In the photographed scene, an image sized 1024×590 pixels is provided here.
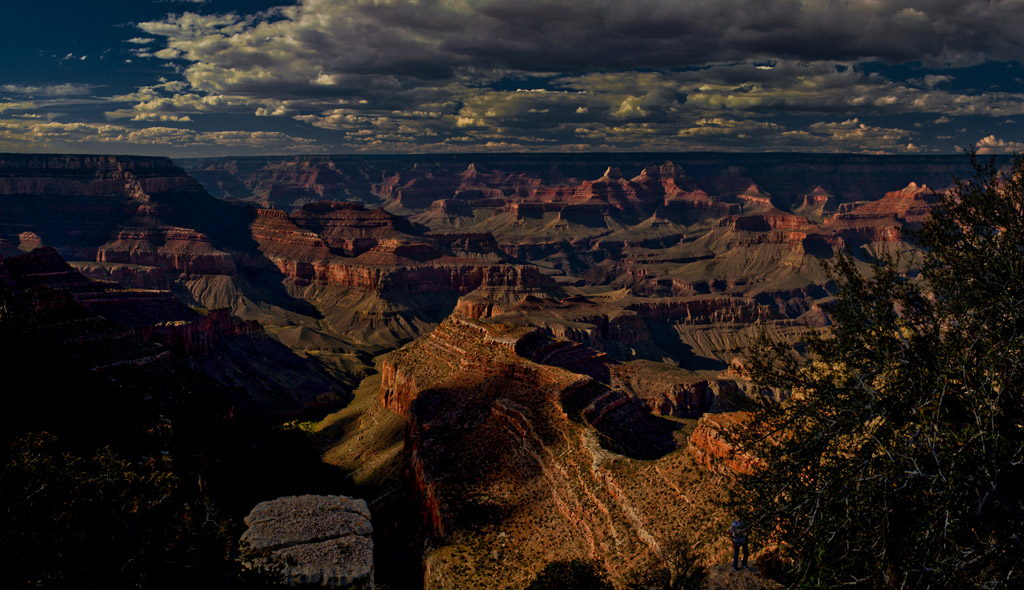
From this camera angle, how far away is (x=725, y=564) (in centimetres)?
3256

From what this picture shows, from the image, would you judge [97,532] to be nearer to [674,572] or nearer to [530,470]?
[674,572]

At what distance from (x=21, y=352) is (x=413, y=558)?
39.0 metres

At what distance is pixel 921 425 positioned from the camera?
2311cm

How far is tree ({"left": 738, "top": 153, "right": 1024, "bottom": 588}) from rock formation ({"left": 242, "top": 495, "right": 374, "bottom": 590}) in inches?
1070

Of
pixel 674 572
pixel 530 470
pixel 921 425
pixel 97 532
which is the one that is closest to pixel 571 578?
pixel 674 572

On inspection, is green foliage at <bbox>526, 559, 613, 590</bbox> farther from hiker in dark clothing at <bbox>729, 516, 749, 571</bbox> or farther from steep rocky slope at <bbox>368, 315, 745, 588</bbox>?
hiker in dark clothing at <bbox>729, 516, 749, 571</bbox>

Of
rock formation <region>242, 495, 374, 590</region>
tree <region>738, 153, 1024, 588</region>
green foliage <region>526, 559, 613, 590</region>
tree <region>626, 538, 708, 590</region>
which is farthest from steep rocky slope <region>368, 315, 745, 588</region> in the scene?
tree <region>738, 153, 1024, 588</region>

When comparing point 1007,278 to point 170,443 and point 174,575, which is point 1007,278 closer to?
point 174,575

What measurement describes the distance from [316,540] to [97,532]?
22650 mm

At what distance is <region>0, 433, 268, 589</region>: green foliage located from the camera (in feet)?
81.0

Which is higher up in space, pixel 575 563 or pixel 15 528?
pixel 15 528

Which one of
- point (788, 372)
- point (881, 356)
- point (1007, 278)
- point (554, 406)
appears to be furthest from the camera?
point (554, 406)

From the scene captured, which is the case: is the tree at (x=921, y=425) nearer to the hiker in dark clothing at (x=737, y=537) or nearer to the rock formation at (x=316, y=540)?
the hiker in dark clothing at (x=737, y=537)

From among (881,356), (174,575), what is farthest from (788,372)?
(174,575)
